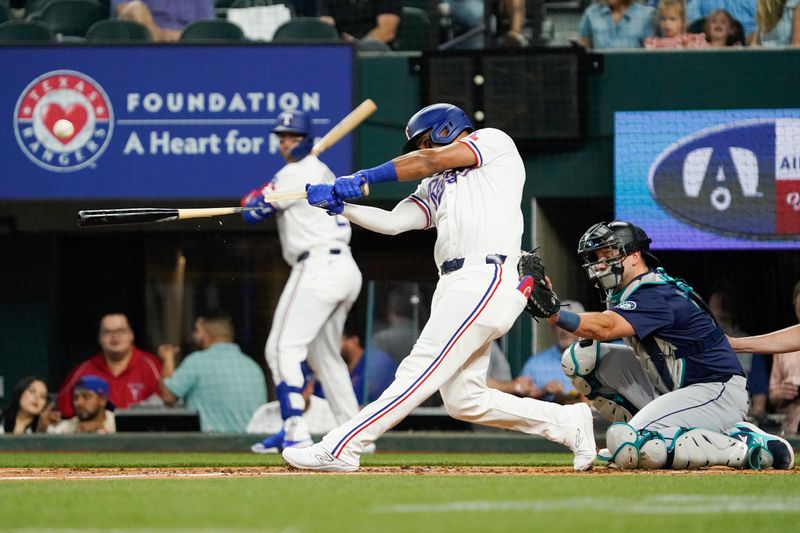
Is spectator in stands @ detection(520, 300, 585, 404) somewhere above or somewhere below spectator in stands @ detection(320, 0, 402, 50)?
below

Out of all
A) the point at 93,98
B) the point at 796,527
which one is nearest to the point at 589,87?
the point at 93,98

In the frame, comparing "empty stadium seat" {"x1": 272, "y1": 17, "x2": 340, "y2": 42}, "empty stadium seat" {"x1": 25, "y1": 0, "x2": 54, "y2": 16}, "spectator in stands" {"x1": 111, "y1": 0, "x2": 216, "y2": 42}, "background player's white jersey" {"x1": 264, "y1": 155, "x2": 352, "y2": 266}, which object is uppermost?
"empty stadium seat" {"x1": 25, "y1": 0, "x2": 54, "y2": 16}

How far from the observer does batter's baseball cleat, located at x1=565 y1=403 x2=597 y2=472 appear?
19.7 feet

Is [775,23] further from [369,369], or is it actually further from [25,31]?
[25,31]

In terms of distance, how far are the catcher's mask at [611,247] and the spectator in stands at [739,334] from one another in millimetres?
2973

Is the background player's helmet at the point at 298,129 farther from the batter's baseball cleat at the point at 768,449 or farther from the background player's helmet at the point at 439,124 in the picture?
the batter's baseball cleat at the point at 768,449

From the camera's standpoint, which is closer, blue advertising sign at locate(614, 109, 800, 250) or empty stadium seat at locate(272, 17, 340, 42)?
blue advertising sign at locate(614, 109, 800, 250)

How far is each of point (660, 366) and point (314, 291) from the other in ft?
8.50

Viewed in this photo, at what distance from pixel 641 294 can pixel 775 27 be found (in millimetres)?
4810

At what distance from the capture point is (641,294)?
6.19m

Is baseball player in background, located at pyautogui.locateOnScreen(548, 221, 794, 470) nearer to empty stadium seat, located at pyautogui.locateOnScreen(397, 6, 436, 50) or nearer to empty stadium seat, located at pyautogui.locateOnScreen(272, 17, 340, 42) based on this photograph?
empty stadium seat, located at pyautogui.locateOnScreen(397, 6, 436, 50)

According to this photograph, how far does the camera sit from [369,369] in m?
10.1

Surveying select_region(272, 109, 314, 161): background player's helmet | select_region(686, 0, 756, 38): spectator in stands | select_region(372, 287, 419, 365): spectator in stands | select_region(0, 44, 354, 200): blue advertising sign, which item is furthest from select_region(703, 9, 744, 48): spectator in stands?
select_region(272, 109, 314, 161): background player's helmet

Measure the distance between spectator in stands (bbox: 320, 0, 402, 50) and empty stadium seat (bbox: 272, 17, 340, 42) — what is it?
0.12m
